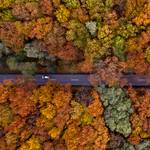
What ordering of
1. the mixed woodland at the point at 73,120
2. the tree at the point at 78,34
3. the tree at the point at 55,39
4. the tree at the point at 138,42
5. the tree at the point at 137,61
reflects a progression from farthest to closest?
1. the mixed woodland at the point at 73,120
2. the tree at the point at 55,39
3. the tree at the point at 137,61
4. the tree at the point at 78,34
5. the tree at the point at 138,42

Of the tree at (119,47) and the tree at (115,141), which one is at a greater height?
the tree at (119,47)

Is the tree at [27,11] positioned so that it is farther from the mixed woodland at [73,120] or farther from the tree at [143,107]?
the tree at [143,107]

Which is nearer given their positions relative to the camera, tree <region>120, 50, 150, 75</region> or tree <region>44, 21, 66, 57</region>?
tree <region>120, 50, 150, 75</region>

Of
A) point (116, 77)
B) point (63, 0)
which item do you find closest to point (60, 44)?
point (63, 0)

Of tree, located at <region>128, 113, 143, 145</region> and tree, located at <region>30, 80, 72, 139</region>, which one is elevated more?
tree, located at <region>30, 80, 72, 139</region>

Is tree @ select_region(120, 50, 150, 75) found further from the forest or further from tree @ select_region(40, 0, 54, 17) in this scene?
tree @ select_region(40, 0, 54, 17)

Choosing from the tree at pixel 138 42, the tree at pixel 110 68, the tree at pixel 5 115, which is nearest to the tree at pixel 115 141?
the tree at pixel 110 68

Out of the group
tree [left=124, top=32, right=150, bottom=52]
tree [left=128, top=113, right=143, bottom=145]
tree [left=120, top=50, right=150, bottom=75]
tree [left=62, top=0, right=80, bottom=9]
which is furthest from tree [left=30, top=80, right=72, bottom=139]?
tree [left=62, top=0, right=80, bottom=9]

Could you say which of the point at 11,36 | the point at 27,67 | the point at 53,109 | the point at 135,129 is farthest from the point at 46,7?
the point at 135,129
